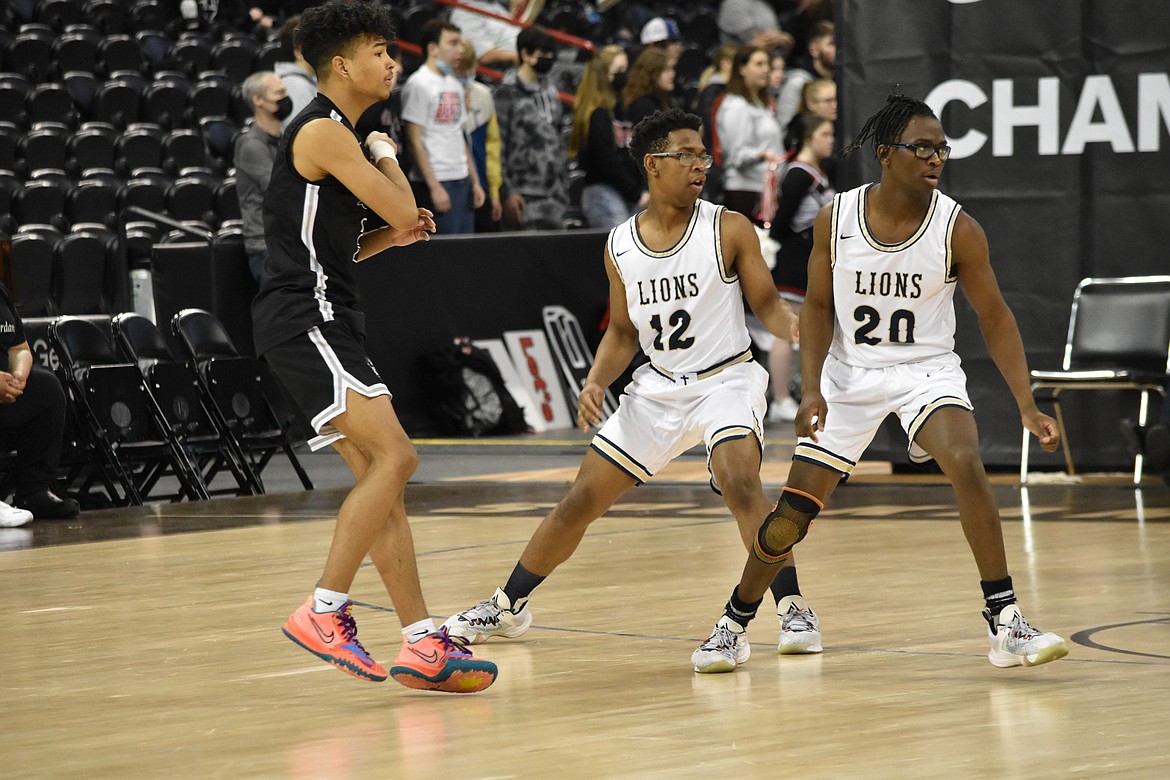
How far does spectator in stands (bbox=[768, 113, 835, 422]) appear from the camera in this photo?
515 inches

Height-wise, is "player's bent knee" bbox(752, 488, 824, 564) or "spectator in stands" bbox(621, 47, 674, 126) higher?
"spectator in stands" bbox(621, 47, 674, 126)

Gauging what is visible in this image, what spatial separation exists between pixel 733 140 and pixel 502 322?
2309 mm

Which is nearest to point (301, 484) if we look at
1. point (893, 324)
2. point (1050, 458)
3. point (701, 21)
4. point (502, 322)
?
point (502, 322)

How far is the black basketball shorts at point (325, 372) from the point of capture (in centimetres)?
542

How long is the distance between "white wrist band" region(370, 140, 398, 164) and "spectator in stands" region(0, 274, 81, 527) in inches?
203

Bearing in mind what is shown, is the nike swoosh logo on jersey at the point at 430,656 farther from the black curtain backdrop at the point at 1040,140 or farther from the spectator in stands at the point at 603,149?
the spectator in stands at the point at 603,149

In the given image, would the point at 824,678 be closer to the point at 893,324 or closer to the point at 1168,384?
the point at 893,324

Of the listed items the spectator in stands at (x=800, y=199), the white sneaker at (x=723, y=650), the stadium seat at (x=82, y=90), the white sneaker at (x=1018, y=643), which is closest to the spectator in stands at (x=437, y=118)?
the spectator in stands at (x=800, y=199)

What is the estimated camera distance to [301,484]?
12.1m

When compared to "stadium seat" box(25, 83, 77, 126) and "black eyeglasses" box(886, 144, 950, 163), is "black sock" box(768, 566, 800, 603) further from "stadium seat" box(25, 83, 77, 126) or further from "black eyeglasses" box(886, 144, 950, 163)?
"stadium seat" box(25, 83, 77, 126)

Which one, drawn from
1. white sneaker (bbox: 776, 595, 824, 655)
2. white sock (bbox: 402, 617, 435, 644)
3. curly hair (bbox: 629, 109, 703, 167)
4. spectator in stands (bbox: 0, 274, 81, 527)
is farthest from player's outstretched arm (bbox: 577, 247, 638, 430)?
spectator in stands (bbox: 0, 274, 81, 527)

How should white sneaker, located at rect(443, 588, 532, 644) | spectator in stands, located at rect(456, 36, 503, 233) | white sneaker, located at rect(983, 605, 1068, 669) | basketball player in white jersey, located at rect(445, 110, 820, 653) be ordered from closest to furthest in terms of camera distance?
white sneaker, located at rect(983, 605, 1068, 669) → basketball player in white jersey, located at rect(445, 110, 820, 653) → white sneaker, located at rect(443, 588, 532, 644) → spectator in stands, located at rect(456, 36, 503, 233)

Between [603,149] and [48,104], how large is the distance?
5.66 metres

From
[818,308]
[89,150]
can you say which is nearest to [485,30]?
[89,150]
